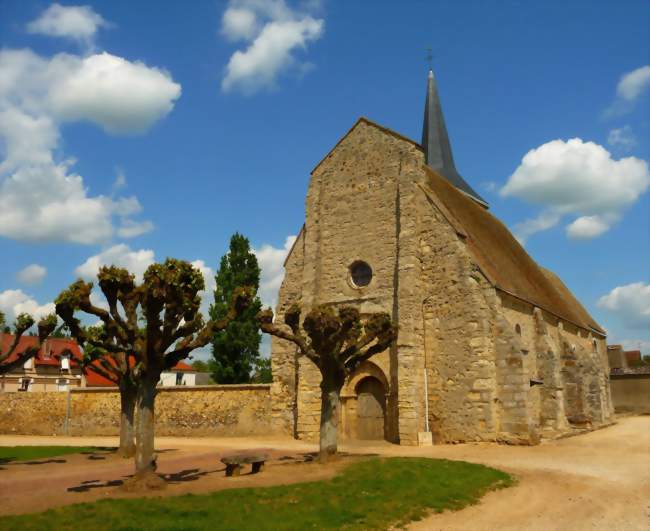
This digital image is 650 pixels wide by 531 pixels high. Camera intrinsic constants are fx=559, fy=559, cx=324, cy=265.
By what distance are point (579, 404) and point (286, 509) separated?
57.2 ft

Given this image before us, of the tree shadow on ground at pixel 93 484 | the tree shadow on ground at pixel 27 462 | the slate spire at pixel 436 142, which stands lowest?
the tree shadow on ground at pixel 27 462

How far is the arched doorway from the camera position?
1878 cm

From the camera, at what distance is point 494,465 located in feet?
41.0

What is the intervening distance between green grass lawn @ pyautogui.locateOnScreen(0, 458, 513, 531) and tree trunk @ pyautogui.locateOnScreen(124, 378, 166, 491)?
105 centimetres

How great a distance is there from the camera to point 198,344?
35.9ft

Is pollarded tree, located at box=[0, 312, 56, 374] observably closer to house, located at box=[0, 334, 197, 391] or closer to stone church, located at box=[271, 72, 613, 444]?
stone church, located at box=[271, 72, 613, 444]

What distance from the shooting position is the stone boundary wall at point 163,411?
829 inches

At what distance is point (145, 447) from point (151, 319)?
226cm

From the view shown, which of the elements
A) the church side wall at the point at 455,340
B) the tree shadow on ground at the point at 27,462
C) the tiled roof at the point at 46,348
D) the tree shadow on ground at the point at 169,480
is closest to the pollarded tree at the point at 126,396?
the tree shadow on ground at the point at 27,462

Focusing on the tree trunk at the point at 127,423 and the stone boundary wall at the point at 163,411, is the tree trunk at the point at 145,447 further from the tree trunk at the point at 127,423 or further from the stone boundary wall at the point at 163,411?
the stone boundary wall at the point at 163,411

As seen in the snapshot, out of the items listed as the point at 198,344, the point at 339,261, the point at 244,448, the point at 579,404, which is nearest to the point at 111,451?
the point at 244,448

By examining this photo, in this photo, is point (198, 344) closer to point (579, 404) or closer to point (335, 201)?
point (335, 201)

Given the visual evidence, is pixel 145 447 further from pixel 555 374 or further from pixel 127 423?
pixel 555 374

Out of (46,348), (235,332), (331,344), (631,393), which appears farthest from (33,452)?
(46,348)
